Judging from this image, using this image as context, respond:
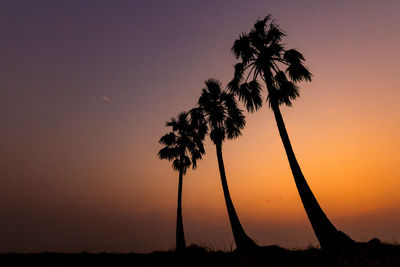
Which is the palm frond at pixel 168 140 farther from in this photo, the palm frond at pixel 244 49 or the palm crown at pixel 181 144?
the palm frond at pixel 244 49

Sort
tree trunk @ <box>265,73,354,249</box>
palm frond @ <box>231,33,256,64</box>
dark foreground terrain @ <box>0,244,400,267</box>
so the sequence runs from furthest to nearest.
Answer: palm frond @ <box>231,33,256,64</box>
tree trunk @ <box>265,73,354,249</box>
dark foreground terrain @ <box>0,244,400,267</box>

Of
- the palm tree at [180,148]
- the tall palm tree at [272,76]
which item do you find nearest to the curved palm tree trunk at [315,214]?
the tall palm tree at [272,76]

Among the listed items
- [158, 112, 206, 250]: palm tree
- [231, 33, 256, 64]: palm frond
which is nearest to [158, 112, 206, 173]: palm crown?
[158, 112, 206, 250]: palm tree

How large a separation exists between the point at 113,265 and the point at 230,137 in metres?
13.7

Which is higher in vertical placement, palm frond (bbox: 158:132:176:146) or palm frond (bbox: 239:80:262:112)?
palm frond (bbox: 158:132:176:146)

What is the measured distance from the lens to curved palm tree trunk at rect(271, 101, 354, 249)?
1027 centimetres

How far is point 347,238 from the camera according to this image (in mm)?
10250

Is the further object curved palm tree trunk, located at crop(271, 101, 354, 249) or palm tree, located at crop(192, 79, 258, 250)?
palm tree, located at crop(192, 79, 258, 250)

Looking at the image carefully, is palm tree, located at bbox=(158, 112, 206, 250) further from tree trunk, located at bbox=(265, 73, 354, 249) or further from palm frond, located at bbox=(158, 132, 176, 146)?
tree trunk, located at bbox=(265, 73, 354, 249)

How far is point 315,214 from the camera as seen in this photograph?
11.1 metres

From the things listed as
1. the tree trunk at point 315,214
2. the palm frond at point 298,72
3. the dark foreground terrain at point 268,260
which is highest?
the palm frond at point 298,72

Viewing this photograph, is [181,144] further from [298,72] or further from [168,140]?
[298,72]

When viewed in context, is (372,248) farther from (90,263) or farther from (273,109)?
(90,263)

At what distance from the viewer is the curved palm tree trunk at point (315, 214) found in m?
10.3
